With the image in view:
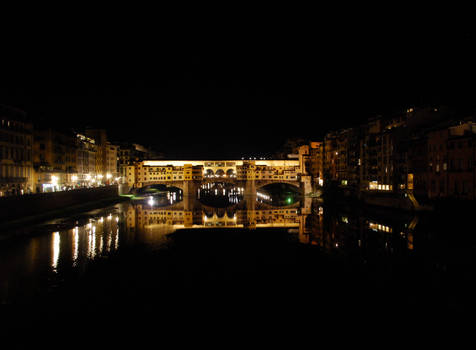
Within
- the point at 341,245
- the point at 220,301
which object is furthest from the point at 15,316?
the point at 341,245

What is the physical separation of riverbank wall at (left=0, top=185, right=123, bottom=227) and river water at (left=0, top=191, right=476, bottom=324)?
1.94 m

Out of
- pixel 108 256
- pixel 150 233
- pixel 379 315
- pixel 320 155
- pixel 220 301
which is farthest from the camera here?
pixel 320 155

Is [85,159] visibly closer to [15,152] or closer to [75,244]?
[15,152]

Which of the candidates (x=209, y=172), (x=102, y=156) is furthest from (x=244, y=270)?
(x=209, y=172)

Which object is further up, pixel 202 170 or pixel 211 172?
pixel 202 170

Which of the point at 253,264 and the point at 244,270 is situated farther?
the point at 253,264

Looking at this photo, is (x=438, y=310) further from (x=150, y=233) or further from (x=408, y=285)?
(x=150, y=233)

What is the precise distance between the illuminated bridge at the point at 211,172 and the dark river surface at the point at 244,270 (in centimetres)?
3881

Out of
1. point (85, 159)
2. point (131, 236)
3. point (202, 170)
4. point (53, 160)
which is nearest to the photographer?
point (131, 236)

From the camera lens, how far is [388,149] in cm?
3734

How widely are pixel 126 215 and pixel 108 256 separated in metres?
18.3

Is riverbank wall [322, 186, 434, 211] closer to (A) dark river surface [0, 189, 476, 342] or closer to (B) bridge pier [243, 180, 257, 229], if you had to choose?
(A) dark river surface [0, 189, 476, 342]

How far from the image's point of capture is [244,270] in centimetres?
1623

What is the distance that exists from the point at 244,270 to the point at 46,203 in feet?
79.4
